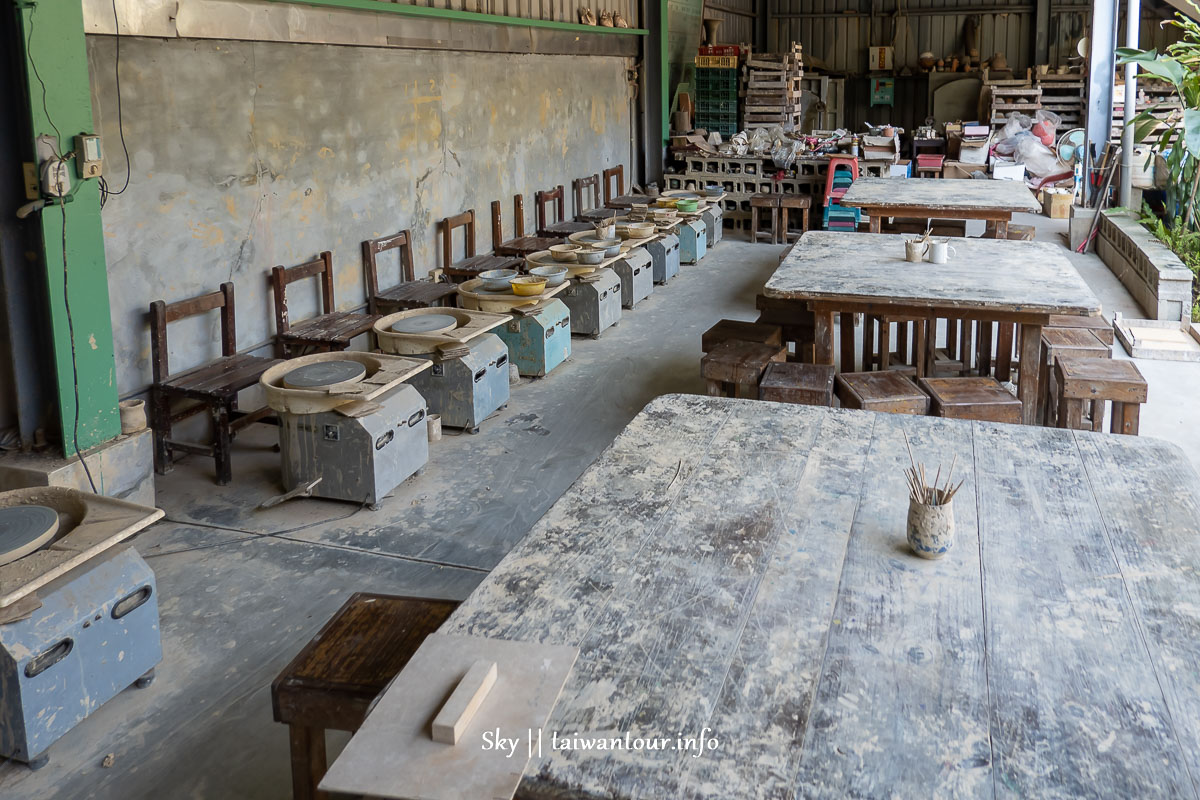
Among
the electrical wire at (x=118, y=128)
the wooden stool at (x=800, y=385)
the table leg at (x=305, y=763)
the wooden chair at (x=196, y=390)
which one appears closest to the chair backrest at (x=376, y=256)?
the wooden chair at (x=196, y=390)

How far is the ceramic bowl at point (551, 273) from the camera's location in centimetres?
685

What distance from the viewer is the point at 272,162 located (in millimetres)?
5812

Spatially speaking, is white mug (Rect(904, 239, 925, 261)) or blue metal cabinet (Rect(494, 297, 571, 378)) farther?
blue metal cabinet (Rect(494, 297, 571, 378))

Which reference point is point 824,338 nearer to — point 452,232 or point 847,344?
point 847,344

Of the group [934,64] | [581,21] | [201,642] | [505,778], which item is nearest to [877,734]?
[505,778]

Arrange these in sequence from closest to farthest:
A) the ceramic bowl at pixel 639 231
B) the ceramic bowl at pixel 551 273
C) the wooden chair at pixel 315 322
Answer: the wooden chair at pixel 315 322, the ceramic bowl at pixel 551 273, the ceramic bowl at pixel 639 231

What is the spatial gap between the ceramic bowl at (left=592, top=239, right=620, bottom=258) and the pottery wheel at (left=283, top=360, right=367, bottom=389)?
3279 millimetres

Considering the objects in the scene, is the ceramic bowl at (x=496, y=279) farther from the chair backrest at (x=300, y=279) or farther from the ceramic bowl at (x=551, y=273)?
the chair backrest at (x=300, y=279)

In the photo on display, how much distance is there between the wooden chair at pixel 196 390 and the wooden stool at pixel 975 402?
329cm

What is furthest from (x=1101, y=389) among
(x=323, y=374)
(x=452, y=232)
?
(x=452, y=232)

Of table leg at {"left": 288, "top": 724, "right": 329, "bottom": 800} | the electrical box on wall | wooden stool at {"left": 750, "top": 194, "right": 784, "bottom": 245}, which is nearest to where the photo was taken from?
table leg at {"left": 288, "top": 724, "right": 329, "bottom": 800}

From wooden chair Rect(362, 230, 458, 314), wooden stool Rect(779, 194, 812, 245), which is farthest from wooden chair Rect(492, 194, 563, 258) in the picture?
wooden stool Rect(779, 194, 812, 245)

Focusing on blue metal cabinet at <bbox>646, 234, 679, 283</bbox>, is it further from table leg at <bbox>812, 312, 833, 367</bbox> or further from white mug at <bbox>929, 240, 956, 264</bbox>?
table leg at <bbox>812, 312, 833, 367</bbox>

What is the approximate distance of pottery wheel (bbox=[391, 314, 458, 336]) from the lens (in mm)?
5559
